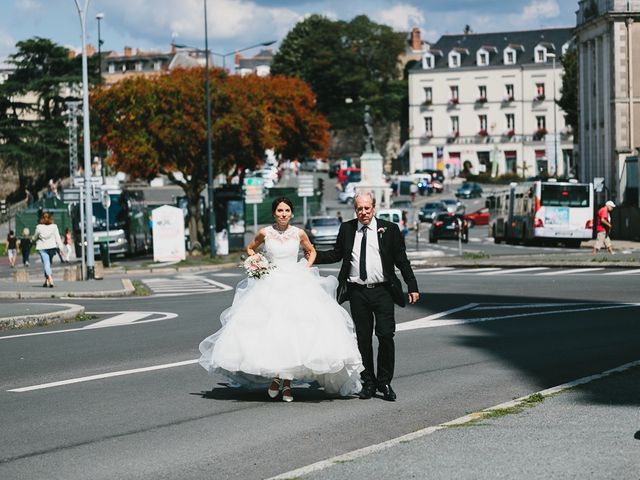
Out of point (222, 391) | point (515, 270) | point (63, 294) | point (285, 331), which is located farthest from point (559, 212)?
point (285, 331)

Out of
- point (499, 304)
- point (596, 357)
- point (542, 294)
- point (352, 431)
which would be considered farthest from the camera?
point (542, 294)

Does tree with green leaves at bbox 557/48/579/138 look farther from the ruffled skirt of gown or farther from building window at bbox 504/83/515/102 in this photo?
the ruffled skirt of gown

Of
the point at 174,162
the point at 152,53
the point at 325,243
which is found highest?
the point at 152,53

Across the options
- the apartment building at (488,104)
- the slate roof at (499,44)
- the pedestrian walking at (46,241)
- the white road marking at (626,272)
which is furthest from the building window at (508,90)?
the pedestrian walking at (46,241)

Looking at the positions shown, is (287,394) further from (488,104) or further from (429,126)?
(429,126)

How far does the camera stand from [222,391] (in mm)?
12633

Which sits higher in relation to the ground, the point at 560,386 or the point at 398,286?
the point at 398,286

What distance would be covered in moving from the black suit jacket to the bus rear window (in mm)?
49091

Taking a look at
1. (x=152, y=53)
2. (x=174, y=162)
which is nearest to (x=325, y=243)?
(x=174, y=162)

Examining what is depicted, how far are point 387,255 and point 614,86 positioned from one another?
72005 mm

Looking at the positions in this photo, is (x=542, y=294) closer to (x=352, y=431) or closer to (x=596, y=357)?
(x=596, y=357)

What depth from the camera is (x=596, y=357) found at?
15141 millimetres

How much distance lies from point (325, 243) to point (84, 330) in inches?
1714

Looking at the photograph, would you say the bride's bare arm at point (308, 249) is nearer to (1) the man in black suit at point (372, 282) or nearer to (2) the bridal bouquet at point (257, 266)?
(1) the man in black suit at point (372, 282)
